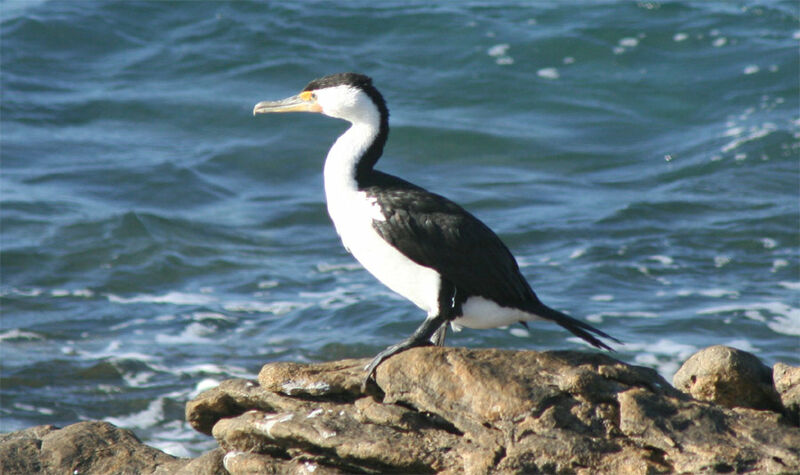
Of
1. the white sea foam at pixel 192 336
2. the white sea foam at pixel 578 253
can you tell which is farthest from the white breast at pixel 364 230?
the white sea foam at pixel 578 253

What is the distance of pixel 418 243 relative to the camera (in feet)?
18.6

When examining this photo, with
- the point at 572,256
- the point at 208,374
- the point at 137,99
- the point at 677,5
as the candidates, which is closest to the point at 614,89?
the point at 677,5

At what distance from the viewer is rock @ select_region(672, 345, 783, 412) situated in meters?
5.39

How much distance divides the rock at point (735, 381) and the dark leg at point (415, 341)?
1.40 meters

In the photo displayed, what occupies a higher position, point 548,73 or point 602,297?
point 548,73

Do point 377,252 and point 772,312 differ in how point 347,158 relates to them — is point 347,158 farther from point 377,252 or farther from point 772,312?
point 772,312

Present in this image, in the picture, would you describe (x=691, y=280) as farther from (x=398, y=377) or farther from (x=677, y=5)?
(x=677, y=5)

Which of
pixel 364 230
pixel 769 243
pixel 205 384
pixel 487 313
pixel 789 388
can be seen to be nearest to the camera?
pixel 789 388

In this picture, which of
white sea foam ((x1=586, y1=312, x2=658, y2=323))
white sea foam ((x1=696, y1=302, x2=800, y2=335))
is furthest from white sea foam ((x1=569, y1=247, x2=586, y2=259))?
white sea foam ((x1=696, y1=302, x2=800, y2=335))

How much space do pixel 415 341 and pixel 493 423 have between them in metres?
0.86

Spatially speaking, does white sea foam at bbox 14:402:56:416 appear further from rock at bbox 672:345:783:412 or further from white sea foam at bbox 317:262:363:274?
rock at bbox 672:345:783:412

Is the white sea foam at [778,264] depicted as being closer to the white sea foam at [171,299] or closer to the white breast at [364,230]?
the white sea foam at [171,299]

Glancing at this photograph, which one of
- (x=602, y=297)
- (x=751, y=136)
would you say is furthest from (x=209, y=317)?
(x=751, y=136)

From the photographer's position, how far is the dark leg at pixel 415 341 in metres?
5.41
